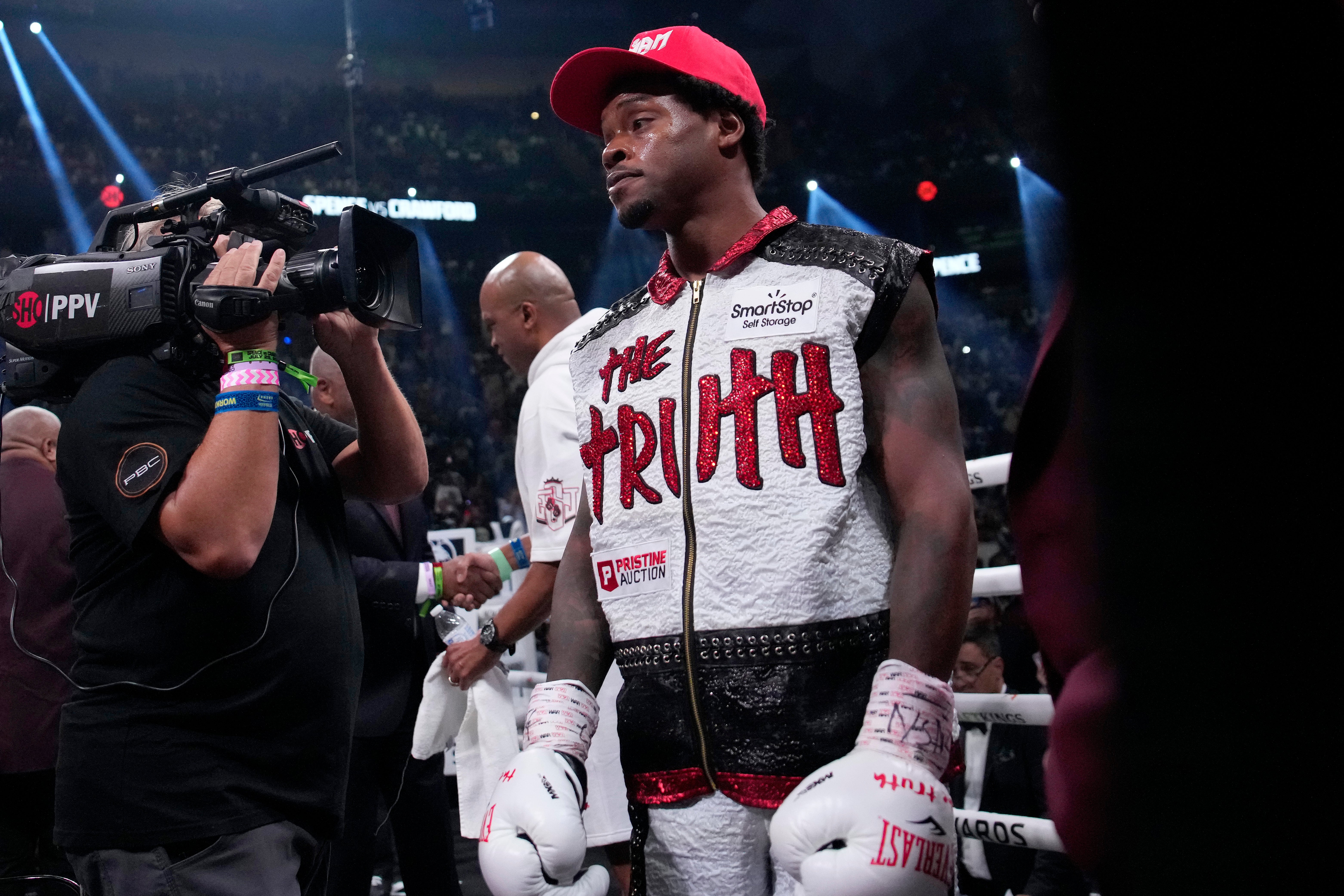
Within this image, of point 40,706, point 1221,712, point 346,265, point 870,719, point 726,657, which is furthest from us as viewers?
point 40,706

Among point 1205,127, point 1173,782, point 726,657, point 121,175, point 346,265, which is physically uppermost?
point 121,175

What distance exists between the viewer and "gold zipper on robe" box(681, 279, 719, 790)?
4.20 ft

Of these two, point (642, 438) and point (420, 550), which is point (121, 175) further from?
point (642, 438)

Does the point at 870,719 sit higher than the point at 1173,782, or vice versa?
the point at 1173,782

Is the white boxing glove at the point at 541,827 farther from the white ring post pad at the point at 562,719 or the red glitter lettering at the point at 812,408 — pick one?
the red glitter lettering at the point at 812,408

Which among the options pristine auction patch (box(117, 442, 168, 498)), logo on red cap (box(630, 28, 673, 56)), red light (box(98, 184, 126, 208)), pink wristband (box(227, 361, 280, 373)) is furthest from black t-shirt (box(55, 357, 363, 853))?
red light (box(98, 184, 126, 208))

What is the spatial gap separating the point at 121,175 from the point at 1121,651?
678 inches

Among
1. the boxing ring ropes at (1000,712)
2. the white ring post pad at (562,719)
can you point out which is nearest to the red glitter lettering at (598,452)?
the white ring post pad at (562,719)

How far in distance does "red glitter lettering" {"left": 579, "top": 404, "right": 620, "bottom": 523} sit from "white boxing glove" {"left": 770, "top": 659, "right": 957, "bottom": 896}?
556mm

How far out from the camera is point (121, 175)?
1495cm

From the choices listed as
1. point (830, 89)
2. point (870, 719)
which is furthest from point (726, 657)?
point (830, 89)

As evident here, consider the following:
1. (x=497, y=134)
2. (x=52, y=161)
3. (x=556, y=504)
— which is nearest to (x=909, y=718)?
(x=556, y=504)

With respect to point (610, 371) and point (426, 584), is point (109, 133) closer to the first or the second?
point (426, 584)

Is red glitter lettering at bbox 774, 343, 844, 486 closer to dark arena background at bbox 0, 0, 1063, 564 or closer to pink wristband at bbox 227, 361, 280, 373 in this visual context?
pink wristband at bbox 227, 361, 280, 373
